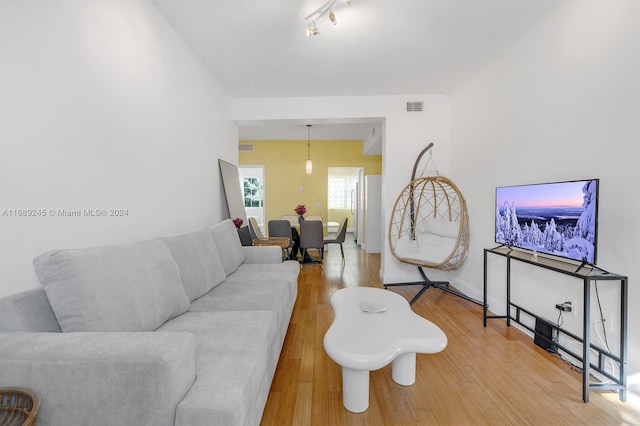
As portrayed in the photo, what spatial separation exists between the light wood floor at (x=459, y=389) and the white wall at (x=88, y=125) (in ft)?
4.77

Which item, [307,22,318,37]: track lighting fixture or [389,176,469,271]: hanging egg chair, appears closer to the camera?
[307,22,318,37]: track lighting fixture

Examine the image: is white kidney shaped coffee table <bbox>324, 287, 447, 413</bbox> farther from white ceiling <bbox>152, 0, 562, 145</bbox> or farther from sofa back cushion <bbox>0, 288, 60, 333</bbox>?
white ceiling <bbox>152, 0, 562, 145</bbox>

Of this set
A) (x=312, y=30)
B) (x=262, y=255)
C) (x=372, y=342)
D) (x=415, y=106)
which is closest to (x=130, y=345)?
(x=372, y=342)

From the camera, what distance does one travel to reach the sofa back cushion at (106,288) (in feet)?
3.92

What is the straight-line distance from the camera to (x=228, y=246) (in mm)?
2775

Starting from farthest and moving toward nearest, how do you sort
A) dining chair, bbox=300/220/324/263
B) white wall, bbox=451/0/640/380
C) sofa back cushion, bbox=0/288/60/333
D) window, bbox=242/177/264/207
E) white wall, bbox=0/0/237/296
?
window, bbox=242/177/264/207
dining chair, bbox=300/220/324/263
white wall, bbox=451/0/640/380
white wall, bbox=0/0/237/296
sofa back cushion, bbox=0/288/60/333

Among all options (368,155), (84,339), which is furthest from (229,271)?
(368,155)

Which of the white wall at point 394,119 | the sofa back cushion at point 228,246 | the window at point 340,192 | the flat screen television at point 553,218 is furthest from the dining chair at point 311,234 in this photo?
the window at point 340,192

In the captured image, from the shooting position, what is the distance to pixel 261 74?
11.2ft

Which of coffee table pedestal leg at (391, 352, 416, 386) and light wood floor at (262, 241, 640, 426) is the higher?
coffee table pedestal leg at (391, 352, 416, 386)

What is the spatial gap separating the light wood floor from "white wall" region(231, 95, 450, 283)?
191 centimetres

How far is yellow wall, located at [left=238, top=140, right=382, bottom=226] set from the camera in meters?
7.29

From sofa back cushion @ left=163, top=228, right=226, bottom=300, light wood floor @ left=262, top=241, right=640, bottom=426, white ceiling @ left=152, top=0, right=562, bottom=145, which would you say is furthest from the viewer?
white ceiling @ left=152, top=0, right=562, bottom=145

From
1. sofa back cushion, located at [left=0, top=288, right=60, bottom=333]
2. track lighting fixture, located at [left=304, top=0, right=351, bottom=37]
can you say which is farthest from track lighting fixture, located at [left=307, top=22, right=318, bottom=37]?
sofa back cushion, located at [left=0, top=288, right=60, bottom=333]
